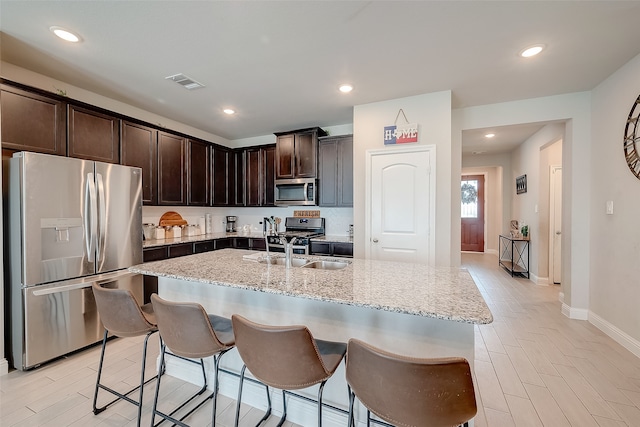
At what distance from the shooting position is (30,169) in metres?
2.26

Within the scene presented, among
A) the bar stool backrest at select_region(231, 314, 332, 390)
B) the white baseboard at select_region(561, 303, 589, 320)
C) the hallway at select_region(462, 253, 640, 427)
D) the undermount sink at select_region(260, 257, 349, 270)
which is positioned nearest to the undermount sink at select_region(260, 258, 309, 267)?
the undermount sink at select_region(260, 257, 349, 270)

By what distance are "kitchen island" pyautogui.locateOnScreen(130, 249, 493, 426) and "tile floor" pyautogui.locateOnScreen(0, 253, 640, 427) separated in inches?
16.5

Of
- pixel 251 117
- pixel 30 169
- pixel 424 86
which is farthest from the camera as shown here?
pixel 251 117

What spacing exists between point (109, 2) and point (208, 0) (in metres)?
0.64

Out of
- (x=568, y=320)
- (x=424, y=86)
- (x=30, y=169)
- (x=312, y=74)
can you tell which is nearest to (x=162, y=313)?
(x=30, y=169)

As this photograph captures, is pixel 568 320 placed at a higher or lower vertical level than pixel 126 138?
lower

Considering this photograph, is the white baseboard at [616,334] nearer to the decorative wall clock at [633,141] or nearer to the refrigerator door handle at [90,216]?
the decorative wall clock at [633,141]

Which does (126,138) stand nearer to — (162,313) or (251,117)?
(251,117)

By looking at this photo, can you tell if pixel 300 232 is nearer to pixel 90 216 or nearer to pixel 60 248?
pixel 90 216

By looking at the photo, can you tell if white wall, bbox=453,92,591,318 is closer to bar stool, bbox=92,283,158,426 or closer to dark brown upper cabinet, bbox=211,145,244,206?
dark brown upper cabinet, bbox=211,145,244,206

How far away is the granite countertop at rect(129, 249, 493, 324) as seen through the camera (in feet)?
3.96

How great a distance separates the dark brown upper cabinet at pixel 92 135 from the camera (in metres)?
2.76

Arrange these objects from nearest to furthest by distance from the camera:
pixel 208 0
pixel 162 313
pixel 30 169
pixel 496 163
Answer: pixel 162 313 → pixel 208 0 → pixel 30 169 → pixel 496 163

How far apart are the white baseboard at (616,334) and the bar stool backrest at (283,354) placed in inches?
125
